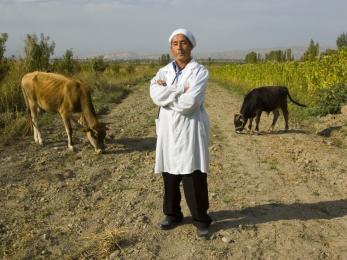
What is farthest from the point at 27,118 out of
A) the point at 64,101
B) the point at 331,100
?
the point at 331,100

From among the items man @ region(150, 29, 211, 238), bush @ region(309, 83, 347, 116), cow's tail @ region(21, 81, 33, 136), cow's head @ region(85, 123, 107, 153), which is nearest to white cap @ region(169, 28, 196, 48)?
man @ region(150, 29, 211, 238)

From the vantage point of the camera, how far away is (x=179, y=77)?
4.72m

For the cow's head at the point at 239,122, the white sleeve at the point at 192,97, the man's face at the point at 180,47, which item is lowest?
the cow's head at the point at 239,122

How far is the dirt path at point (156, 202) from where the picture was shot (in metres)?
4.75

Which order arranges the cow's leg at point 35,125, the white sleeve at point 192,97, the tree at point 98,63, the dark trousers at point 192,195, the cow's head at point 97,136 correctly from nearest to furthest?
the white sleeve at point 192,97 → the dark trousers at point 192,195 → the cow's head at point 97,136 → the cow's leg at point 35,125 → the tree at point 98,63

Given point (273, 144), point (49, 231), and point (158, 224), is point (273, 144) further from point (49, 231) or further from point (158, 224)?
point (49, 231)

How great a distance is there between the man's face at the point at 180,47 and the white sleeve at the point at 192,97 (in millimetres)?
254

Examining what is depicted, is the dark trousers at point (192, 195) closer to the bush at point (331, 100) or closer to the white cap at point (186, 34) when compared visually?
the white cap at point (186, 34)

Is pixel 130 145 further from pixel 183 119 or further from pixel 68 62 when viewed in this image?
pixel 68 62

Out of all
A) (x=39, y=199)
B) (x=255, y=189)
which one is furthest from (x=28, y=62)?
(x=255, y=189)

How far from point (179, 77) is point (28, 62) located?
44.9 feet

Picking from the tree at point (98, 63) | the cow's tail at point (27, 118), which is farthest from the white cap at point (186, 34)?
the tree at point (98, 63)

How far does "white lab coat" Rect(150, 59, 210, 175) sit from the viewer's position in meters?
4.57

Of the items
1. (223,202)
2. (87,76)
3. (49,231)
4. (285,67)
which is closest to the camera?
(49,231)
